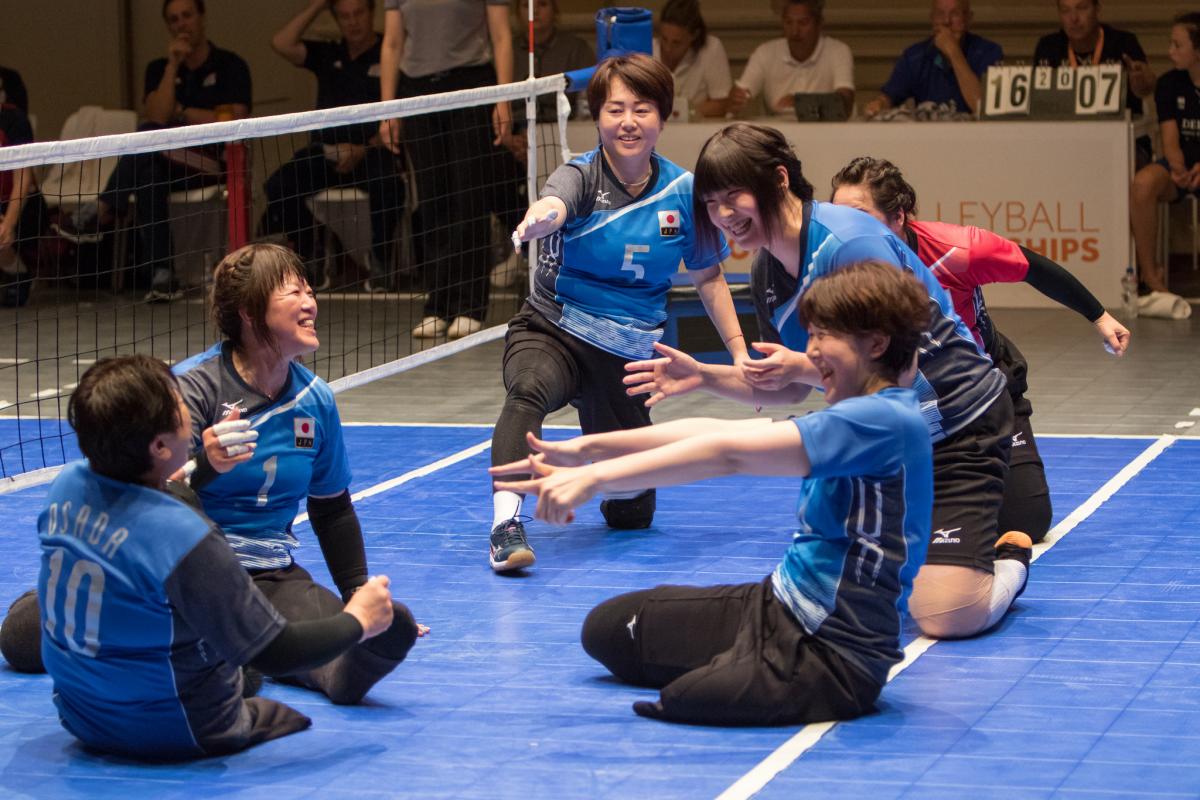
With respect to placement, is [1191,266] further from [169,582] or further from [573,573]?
[169,582]

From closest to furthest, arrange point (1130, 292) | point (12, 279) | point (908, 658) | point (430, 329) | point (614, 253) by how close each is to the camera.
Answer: point (908, 658), point (614, 253), point (430, 329), point (1130, 292), point (12, 279)

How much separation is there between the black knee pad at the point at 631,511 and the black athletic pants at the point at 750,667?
5.98ft

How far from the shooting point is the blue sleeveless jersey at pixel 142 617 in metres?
3.49

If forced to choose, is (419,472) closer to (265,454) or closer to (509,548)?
(509,548)

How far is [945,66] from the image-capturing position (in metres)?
11.3

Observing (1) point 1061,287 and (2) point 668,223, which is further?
(2) point 668,223

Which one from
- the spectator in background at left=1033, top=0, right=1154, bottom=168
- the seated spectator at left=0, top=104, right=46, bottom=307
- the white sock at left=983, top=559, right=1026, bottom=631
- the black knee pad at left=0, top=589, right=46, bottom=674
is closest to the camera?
the black knee pad at left=0, top=589, right=46, bottom=674

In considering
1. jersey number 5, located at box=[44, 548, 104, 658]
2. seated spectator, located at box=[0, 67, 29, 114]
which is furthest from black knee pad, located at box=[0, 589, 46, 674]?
seated spectator, located at box=[0, 67, 29, 114]

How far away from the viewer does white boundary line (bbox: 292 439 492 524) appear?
6.51 metres

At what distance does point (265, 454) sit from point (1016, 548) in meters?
2.11

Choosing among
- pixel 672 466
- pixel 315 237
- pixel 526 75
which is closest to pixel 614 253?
pixel 672 466

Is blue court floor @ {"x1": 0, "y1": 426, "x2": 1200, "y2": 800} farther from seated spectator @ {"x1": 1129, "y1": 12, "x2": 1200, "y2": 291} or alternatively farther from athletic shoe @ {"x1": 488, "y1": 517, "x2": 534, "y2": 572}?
seated spectator @ {"x1": 1129, "y1": 12, "x2": 1200, "y2": 291}

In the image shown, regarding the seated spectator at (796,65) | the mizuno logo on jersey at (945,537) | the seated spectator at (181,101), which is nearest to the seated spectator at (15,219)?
the seated spectator at (181,101)

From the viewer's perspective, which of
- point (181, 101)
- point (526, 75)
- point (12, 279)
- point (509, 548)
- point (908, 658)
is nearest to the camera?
point (908, 658)
